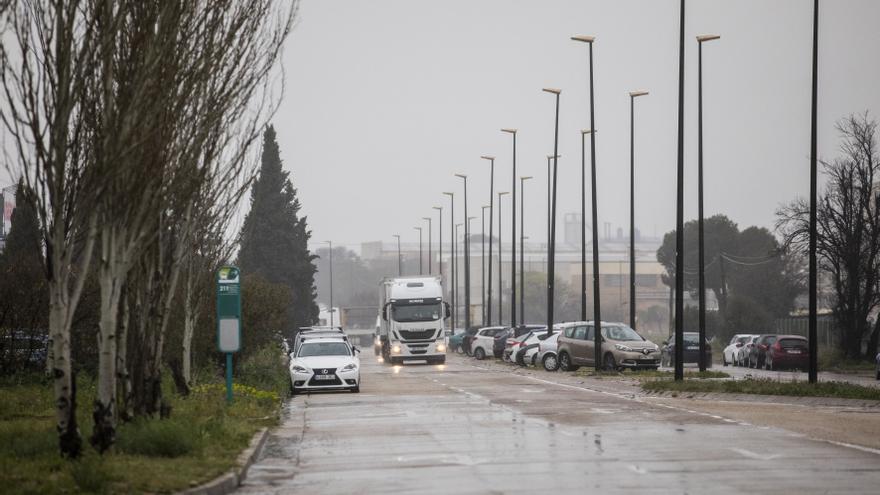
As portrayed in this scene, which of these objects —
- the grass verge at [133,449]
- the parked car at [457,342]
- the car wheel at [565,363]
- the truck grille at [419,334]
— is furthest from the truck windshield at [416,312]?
the grass verge at [133,449]

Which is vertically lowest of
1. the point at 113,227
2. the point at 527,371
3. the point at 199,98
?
the point at 527,371

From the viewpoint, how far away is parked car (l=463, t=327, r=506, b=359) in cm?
7250

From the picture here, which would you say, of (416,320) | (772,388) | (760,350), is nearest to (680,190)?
(772,388)

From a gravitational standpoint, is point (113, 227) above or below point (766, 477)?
above

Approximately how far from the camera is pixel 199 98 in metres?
18.6

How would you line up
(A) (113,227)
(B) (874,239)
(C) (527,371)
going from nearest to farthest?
(A) (113,227) → (C) (527,371) → (B) (874,239)

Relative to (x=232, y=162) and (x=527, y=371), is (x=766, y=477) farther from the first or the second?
(x=527, y=371)

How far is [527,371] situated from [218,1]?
116 ft

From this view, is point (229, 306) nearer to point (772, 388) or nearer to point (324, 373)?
point (324, 373)

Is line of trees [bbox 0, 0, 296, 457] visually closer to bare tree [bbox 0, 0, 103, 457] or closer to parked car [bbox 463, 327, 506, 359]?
bare tree [bbox 0, 0, 103, 457]

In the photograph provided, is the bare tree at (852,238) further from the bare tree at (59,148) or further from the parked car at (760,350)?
the bare tree at (59,148)

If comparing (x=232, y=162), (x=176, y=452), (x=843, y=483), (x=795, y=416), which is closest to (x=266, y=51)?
(x=232, y=162)

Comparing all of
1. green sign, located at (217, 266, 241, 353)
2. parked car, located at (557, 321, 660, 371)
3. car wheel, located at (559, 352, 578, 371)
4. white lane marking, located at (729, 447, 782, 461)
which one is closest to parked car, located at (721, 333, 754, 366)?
parked car, located at (557, 321, 660, 371)

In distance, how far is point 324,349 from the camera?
38.6m
